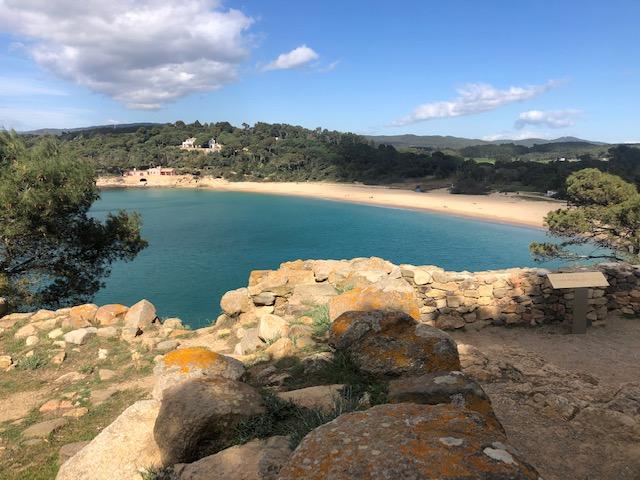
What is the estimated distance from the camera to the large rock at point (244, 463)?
3.33 metres

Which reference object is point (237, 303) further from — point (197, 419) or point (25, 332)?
point (197, 419)

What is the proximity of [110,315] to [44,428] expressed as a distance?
5.17 meters

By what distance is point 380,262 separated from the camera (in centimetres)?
1187

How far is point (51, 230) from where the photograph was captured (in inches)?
559

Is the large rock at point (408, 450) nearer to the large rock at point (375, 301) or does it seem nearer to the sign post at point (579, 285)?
the large rock at point (375, 301)

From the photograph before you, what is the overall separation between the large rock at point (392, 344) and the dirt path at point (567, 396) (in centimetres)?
131

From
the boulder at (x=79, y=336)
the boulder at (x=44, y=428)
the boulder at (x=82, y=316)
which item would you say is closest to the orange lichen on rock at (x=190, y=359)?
the boulder at (x=44, y=428)

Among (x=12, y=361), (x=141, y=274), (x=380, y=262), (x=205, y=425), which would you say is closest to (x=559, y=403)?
(x=205, y=425)

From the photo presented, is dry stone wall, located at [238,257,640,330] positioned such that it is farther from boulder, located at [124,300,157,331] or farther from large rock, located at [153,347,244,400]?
large rock, located at [153,347,244,400]

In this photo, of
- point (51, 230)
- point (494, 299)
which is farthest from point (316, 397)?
point (51, 230)

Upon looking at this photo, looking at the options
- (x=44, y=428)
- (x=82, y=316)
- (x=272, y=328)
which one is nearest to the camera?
(x=44, y=428)

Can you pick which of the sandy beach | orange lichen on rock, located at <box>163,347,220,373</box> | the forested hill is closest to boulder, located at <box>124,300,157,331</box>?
orange lichen on rock, located at <box>163,347,220,373</box>

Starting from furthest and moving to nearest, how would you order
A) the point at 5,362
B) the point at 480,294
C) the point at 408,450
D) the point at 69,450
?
1. the point at 480,294
2. the point at 5,362
3. the point at 69,450
4. the point at 408,450

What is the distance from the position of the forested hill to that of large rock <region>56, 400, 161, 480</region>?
7244cm
